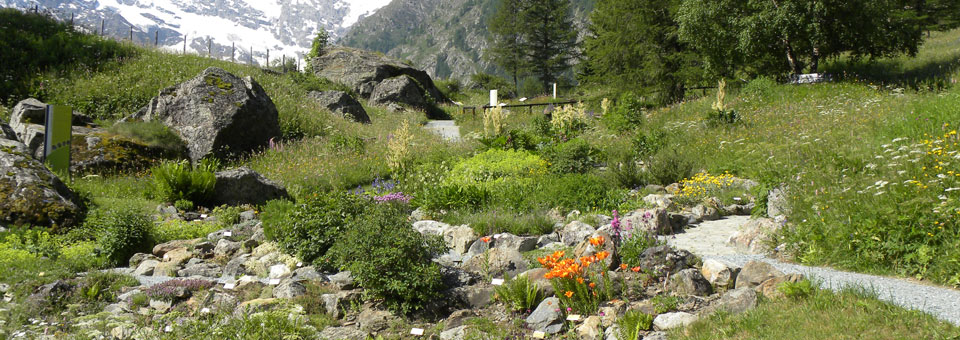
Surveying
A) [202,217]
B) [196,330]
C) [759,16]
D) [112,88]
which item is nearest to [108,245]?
[202,217]

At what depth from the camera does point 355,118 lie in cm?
2230

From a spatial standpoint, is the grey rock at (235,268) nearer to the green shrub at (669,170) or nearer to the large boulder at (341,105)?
the green shrub at (669,170)

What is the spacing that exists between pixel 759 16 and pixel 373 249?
16.6 m

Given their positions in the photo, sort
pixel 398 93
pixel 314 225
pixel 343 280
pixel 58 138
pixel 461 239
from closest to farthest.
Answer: pixel 343 280 → pixel 314 225 → pixel 461 239 → pixel 58 138 → pixel 398 93

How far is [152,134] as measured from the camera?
1253 centimetres

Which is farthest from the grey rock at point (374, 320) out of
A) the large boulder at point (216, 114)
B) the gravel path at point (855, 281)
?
the large boulder at point (216, 114)

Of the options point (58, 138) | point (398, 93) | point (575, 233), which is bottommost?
point (575, 233)

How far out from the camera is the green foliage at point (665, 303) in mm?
4297

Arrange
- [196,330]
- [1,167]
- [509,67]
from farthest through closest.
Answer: [509,67]
[1,167]
[196,330]

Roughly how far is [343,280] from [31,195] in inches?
221

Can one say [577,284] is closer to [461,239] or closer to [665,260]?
[665,260]

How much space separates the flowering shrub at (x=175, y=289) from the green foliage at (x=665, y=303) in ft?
14.2

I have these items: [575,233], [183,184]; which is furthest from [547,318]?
[183,184]

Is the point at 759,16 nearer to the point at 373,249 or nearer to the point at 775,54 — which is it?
the point at 775,54
